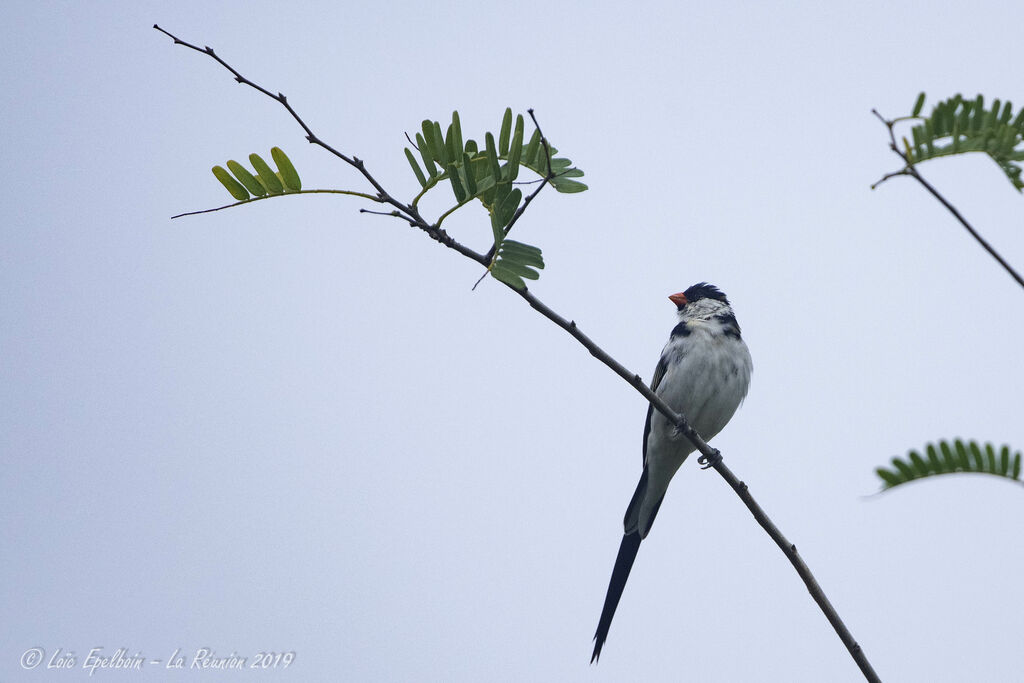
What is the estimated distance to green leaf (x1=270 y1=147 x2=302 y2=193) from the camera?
2.54 m

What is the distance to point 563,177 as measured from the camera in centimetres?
314

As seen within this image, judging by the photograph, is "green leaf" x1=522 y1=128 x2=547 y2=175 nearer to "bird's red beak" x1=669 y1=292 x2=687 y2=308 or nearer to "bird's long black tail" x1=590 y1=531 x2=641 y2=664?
"bird's long black tail" x1=590 y1=531 x2=641 y2=664

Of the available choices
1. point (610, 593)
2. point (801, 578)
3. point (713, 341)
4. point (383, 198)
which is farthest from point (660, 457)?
point (383, 198)

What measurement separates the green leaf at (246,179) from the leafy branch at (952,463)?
1.82m

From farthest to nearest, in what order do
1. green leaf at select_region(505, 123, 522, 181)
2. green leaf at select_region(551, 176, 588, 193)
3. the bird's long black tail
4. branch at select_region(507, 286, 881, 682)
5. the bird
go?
the bird → the bird's long black tail → green leaf at select_region(551, 176, 588, 193) → green leaf at select_region(505, 123, 522, 181) → branch at select_region(507, 286, 881, 682)

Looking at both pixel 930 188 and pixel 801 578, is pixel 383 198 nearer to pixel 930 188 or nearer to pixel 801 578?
pixel 930 188

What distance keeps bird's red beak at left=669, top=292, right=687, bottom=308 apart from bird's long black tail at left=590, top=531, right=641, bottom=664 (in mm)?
1839

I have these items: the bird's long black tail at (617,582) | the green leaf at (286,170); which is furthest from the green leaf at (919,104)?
the bird's long black tail at (617,582)

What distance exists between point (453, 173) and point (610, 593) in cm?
282

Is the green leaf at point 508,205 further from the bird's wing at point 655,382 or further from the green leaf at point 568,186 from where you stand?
the bird's wing at point 655,382

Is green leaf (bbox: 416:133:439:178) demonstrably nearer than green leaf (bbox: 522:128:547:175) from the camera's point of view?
Yes

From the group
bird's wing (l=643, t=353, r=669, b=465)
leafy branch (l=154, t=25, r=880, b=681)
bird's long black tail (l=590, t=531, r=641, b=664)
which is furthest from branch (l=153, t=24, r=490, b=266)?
bird's wing (l=643, t=353, r=669, b=465)

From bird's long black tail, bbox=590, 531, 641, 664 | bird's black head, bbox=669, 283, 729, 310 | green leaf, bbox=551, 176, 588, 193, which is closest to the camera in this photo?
green leaf, bbox=551, 176, 588, 193

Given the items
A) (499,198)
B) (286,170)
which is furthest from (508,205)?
(286,170)
